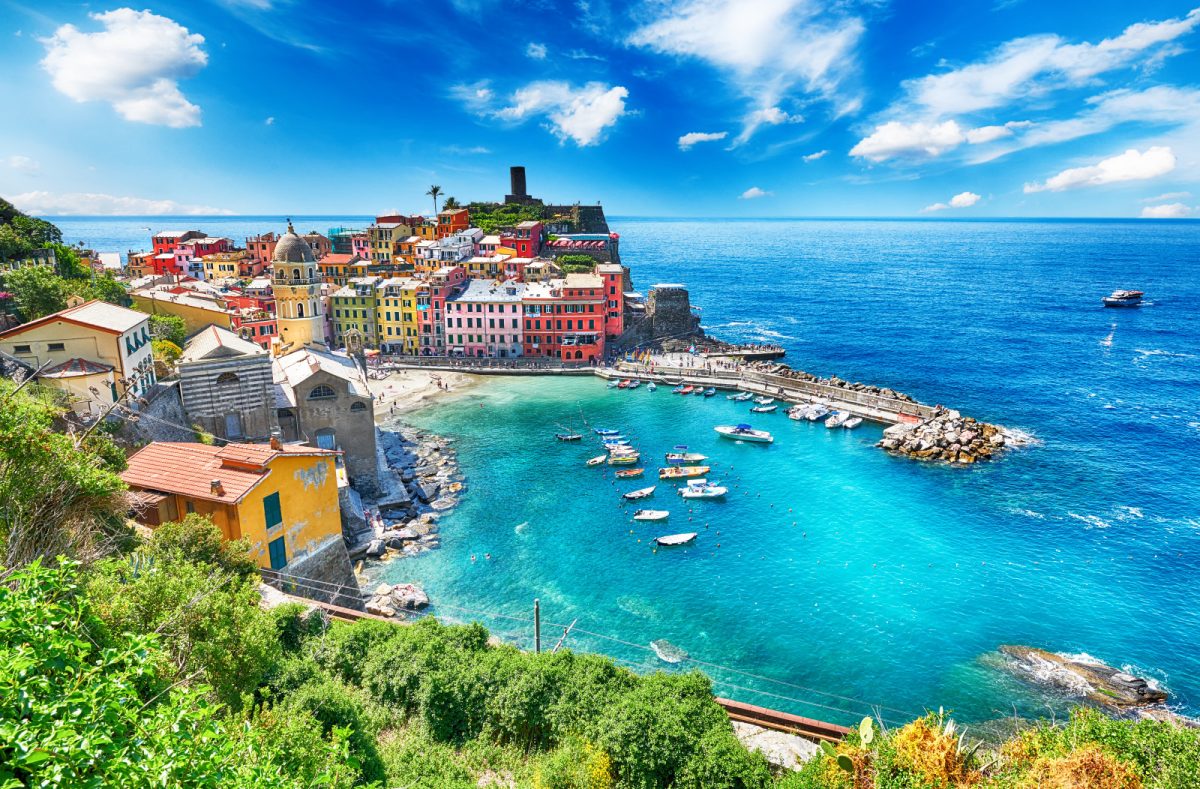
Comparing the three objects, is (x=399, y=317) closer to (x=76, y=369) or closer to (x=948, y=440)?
(x=76, y=369)

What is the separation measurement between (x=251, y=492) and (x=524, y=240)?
94426mm

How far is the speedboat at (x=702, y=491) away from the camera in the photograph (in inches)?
1837

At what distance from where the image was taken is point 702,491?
4681 cm

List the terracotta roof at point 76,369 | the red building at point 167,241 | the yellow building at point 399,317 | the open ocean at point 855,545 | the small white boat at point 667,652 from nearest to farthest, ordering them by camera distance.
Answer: the small white boat at point 667,652, the open ocean at point 855,545, the terracotta roof at point 76,369, the yellow building at point 399,317, the red building at point 167,241

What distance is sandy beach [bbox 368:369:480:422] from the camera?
65800mm

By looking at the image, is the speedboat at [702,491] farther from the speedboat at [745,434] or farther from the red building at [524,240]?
the red building at [524,240]

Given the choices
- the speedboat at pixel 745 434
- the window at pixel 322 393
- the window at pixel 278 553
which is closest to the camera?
the window at pixel 278 553

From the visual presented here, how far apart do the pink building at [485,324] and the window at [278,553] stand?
5740 centimetres

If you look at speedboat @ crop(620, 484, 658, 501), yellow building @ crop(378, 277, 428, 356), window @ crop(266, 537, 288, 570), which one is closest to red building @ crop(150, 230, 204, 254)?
yellow building @ crop(378, 277, 428, 356)

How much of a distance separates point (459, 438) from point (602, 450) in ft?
43.4

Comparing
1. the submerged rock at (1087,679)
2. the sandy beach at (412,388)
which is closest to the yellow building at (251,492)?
the submerged rock at (1087,679)

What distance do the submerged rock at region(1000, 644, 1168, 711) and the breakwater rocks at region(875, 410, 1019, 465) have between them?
25073 mm

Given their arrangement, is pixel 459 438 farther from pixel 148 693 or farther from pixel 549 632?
pixel 148 693

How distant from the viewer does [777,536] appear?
136 ft
